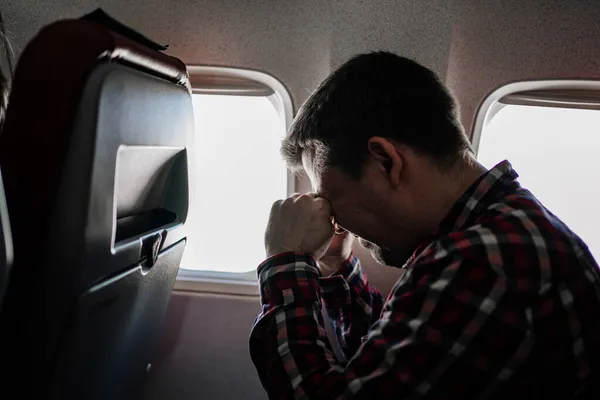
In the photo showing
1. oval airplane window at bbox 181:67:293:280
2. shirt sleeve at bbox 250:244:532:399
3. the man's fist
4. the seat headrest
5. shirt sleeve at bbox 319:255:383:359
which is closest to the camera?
the seat headrest

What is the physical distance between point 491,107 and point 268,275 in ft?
3.09

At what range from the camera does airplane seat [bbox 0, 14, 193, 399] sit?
27.2 inches

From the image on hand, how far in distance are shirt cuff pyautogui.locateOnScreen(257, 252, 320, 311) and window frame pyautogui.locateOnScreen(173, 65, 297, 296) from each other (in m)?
0.59

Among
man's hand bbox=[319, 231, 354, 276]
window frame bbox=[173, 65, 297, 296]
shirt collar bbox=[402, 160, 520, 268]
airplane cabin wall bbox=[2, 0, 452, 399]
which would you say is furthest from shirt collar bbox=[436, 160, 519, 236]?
window frame bbox=[173, 65, 297, 296]

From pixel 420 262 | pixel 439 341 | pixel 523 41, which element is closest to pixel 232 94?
pixel 523 41

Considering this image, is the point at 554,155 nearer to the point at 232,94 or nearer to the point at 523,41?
the point at 523,41

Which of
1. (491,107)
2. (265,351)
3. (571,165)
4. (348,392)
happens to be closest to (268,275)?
(265,351)

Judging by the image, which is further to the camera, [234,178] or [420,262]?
[234,178]

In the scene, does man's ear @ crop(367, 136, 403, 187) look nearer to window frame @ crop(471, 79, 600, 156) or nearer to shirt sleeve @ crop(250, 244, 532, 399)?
shirt sleeve @ crop(250, 244, 532, 399)

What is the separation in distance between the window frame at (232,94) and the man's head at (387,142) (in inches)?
19.0

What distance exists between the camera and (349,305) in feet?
4.66

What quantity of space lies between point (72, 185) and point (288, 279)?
1.70 feet

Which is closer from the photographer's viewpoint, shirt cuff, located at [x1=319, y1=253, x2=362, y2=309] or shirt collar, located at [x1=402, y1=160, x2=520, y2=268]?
shirt collar, located at [x1=402, y1=160, x2=520, y2=268]

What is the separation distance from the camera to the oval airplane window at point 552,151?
5.46ft
